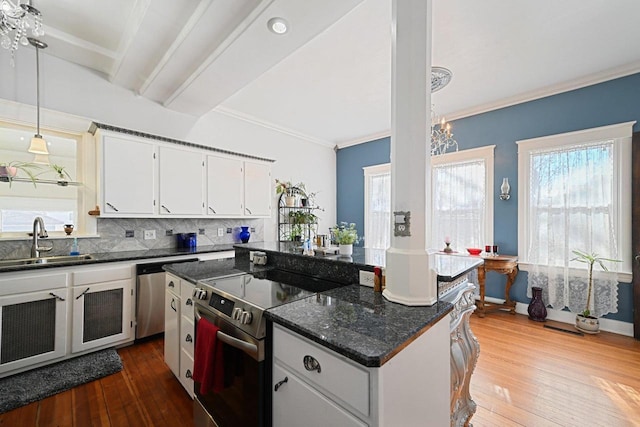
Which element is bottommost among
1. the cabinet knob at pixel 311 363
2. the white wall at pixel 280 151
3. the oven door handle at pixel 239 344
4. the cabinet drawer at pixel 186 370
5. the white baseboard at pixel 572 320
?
the white baseboard at pixel 572 320

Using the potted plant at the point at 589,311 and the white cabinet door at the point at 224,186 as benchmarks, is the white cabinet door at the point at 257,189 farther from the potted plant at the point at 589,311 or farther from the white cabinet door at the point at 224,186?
the potted plant at the point at 589,311

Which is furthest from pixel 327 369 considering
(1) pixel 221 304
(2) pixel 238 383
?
(1) pixel 221 304

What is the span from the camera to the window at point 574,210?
2.88 metres

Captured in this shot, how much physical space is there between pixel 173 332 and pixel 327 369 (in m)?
1.61

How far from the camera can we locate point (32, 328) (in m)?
2.11

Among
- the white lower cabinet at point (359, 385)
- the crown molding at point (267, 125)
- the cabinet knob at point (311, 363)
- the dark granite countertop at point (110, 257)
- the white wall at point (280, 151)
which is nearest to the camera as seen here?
the white lower cabinet at point (359, 385)

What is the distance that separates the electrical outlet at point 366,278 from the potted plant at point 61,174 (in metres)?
3.30

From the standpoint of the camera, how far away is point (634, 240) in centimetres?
279

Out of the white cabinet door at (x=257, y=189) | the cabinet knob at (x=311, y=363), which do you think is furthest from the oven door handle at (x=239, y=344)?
the white cabinet door at (x=257, y=189)

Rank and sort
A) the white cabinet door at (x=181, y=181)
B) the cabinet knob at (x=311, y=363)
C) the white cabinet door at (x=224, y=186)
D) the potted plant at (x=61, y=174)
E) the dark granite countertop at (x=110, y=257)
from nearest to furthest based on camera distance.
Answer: the cabinet knob at (x=311, y=363)
the dark granite countertop at (x=110, y=257)
the potted plant at (x=61, y=174)
the white cabinet door at (x=181, y=181)
the white cabinet door at (x=224, y=186)

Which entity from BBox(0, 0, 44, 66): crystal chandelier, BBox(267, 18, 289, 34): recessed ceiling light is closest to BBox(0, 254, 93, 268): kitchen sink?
BBox(0, 0, 44, 66): crystal chandelier

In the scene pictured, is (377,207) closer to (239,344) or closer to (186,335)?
(186,335)

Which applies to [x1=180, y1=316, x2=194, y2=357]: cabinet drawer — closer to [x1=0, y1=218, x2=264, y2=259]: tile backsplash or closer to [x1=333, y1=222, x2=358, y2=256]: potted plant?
[x1=333, y1=222, x2=358, y2=256]: potted plant

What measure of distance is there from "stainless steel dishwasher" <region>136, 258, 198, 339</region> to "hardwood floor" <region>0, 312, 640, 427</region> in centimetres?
18
